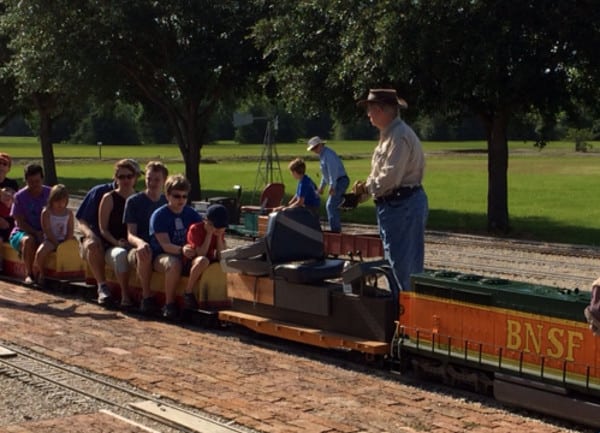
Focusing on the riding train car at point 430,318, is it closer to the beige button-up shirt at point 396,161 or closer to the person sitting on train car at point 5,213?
the beige button-up shirt at point 396,161

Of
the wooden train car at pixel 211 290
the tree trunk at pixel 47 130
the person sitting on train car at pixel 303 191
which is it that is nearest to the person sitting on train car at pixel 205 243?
the wooden train car at pixel 211 290

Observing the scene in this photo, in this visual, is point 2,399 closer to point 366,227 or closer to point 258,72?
point 366,227

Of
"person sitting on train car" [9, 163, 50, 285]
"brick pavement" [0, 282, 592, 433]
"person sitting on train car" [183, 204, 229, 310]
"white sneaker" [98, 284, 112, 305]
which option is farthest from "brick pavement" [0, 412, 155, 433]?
"person sitting on train car" [9, 163, 50, 285]

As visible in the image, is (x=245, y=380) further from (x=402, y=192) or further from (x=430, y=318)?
(x=402, y=192)

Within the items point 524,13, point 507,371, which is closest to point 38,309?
Answer: point 507,371

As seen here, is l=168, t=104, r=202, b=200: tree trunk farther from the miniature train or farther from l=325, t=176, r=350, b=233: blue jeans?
the miniature train

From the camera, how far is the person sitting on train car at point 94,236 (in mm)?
11469

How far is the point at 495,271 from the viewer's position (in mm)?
15766

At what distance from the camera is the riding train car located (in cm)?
682

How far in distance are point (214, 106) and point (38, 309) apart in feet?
71.0

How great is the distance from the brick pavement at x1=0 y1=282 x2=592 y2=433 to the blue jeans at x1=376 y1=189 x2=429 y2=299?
0.94 meters

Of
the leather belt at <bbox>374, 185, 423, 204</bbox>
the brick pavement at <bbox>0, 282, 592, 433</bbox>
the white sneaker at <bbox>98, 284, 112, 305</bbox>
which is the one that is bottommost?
the brick pavement at <bbox>0, 282, 592, 433</bbox>

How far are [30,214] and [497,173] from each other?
13385 millimetres

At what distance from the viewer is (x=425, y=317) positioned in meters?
7.84
